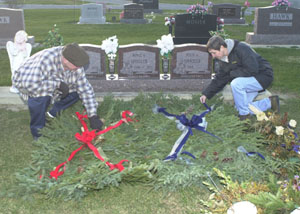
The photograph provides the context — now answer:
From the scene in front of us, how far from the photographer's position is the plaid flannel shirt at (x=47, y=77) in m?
5.28

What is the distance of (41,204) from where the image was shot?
4129 millimetres

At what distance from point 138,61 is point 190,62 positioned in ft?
3.73

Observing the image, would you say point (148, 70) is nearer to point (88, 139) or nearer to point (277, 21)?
point (88, 139)

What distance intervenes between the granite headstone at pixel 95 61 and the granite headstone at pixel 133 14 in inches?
580

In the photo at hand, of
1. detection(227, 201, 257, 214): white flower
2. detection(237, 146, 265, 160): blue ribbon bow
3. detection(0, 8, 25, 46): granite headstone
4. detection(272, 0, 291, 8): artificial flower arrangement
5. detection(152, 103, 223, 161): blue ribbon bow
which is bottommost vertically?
detection(237, 146, 265, 160): blue ribbon bow

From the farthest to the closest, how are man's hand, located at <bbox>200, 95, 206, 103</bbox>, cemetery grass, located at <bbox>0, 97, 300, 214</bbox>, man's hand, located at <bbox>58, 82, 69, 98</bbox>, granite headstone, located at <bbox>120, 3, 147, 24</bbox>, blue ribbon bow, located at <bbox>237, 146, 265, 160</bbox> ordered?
granite headstone, located at <bbox>120, 3, 147, 24</bbox> → man's hand, located at <bbox>200, 95, 206, 103</bbox> → man's hand, located at <bbox>58, 82, 69, 98</bbox> → blue ribbon bow, located at <bbox>237, 146, 265, 160</bbox> → cemetery grass, located at <bbox>0, 97, 300, 214</bbox>

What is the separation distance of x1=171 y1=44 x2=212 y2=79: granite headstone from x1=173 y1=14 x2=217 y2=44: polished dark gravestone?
17.8 ft

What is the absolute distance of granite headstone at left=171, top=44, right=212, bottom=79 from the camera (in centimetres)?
841

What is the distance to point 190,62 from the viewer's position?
8484mm

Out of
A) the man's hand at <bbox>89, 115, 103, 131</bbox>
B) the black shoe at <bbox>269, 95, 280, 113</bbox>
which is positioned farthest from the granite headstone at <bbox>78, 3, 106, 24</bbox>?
the man's hand at <bbox>89, 115, 103, 131</bbox>

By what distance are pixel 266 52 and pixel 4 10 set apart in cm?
945

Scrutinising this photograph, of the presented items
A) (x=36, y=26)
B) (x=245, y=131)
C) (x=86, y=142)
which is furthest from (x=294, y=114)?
(x=36, y=26)

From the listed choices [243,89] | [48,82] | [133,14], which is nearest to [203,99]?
[243,89]

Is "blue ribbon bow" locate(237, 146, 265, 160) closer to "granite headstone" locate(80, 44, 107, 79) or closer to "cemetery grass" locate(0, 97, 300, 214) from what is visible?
"cemetery grass" locate(0, 97, 300, 214)
